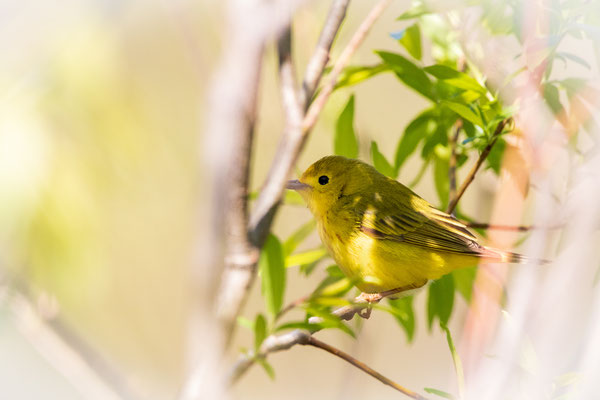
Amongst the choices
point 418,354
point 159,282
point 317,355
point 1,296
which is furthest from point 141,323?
point 1,296

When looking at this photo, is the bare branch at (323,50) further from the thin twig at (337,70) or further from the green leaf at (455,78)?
the green leaf at (455,78)

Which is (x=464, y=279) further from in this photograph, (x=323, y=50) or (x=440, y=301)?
(x=323, y=50)

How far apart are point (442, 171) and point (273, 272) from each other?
0.53m

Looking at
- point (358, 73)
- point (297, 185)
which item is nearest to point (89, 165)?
point (297, 185)

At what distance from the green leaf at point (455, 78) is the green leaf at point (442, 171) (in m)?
0.22

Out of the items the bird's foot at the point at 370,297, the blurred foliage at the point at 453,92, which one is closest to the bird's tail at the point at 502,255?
the blurred foliage at the point at 453,92

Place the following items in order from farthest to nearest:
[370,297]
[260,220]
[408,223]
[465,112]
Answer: [408,223]
[370,297]
[465,112]
[260,220]

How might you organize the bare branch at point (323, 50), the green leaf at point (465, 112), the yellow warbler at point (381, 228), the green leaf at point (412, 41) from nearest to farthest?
the bare branch at point (323, 50) < the green leaf at point (465, 112) < the green leaf at point (412, 41) < the yellow warbler at point (381, 228)

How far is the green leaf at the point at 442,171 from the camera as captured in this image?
1280mm

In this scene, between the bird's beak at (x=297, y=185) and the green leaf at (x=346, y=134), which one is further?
the bird's beak at (x=297, y=185)

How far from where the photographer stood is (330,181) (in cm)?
149

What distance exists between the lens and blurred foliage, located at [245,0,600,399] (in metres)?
1.02

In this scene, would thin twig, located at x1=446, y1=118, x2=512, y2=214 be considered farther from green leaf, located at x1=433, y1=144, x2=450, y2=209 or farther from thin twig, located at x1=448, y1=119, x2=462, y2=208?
green leaf, located at x1=433, y1=144, x2=450, y2=209

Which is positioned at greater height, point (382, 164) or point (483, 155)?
point (483, 155)
